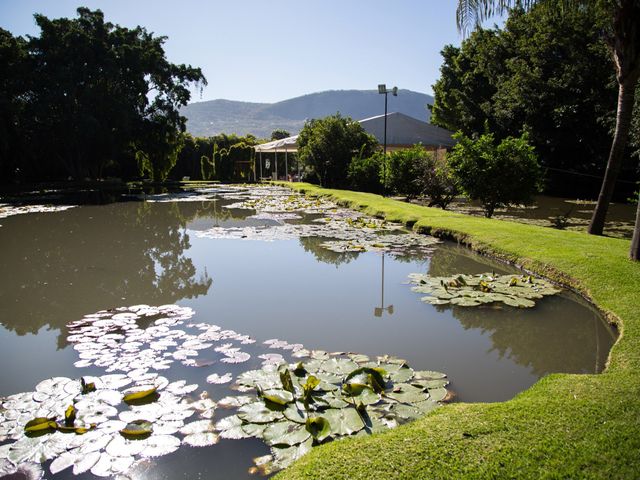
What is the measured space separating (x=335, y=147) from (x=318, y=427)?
819 inches

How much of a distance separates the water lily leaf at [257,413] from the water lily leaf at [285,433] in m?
0.07

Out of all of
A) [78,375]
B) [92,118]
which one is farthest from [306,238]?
[92,118]

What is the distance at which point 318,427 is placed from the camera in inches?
116

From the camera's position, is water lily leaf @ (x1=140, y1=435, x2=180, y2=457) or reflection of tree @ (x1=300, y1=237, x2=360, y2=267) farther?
reflection of tree @ (x1=300, y1=237, x2=360, y2=267)

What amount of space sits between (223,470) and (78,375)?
189 centimetres

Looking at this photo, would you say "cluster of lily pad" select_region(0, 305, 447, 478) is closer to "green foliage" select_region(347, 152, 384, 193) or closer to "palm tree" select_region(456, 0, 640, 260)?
"palm tree" select_region(456, 0, 640, 260)

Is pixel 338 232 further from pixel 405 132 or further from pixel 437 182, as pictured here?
pixel 405 132

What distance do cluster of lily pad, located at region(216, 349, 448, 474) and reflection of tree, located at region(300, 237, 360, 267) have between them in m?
4.31

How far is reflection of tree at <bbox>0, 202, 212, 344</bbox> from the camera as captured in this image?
5914 mm

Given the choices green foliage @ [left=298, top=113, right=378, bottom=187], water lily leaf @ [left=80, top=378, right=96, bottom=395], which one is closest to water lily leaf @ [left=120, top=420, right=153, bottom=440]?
water lily leaf @ [left=80, top=378, right=96, bottom=395]

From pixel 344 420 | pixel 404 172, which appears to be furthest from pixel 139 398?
pixel 404 172

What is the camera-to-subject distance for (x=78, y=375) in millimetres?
3934

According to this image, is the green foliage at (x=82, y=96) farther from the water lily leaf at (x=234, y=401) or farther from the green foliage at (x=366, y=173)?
the water lily leaf at (x=234, y=401)

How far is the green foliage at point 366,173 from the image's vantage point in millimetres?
21125
